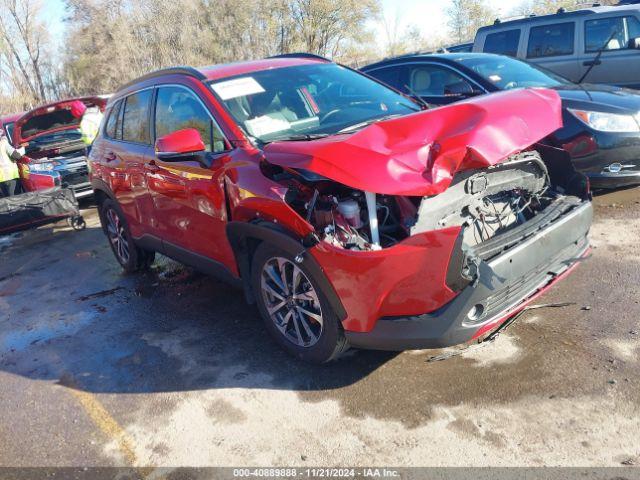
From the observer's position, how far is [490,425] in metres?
2.77

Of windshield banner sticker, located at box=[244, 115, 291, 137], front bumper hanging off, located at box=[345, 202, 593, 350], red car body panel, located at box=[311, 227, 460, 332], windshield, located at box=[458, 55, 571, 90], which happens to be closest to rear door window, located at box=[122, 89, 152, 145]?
windshield banner sticker, located at box=[244, 115, 291, 137]

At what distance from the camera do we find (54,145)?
31.6 ft

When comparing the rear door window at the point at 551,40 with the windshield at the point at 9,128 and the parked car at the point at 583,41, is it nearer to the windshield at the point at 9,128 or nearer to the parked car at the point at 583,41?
the parked car at the point at 583,41

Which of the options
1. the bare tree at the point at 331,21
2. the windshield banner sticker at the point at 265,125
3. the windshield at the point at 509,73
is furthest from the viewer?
the bare tree at the point at 331,21

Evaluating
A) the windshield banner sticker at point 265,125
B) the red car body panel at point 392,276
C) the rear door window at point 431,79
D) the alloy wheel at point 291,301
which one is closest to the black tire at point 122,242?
the windshield banner sticker at point 265,125

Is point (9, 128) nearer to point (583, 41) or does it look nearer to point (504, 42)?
point (504, 42)

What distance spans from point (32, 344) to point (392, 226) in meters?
3.28

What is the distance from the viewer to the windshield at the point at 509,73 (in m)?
6.38

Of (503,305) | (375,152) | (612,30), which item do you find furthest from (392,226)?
(612,30)

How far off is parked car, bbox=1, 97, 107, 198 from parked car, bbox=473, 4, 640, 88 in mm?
7467

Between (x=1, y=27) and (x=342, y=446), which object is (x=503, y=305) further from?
(x=1, y=27)

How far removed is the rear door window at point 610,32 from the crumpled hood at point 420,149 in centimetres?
677

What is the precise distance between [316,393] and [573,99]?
4.41 m

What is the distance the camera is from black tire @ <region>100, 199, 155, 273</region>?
552 centimetres
